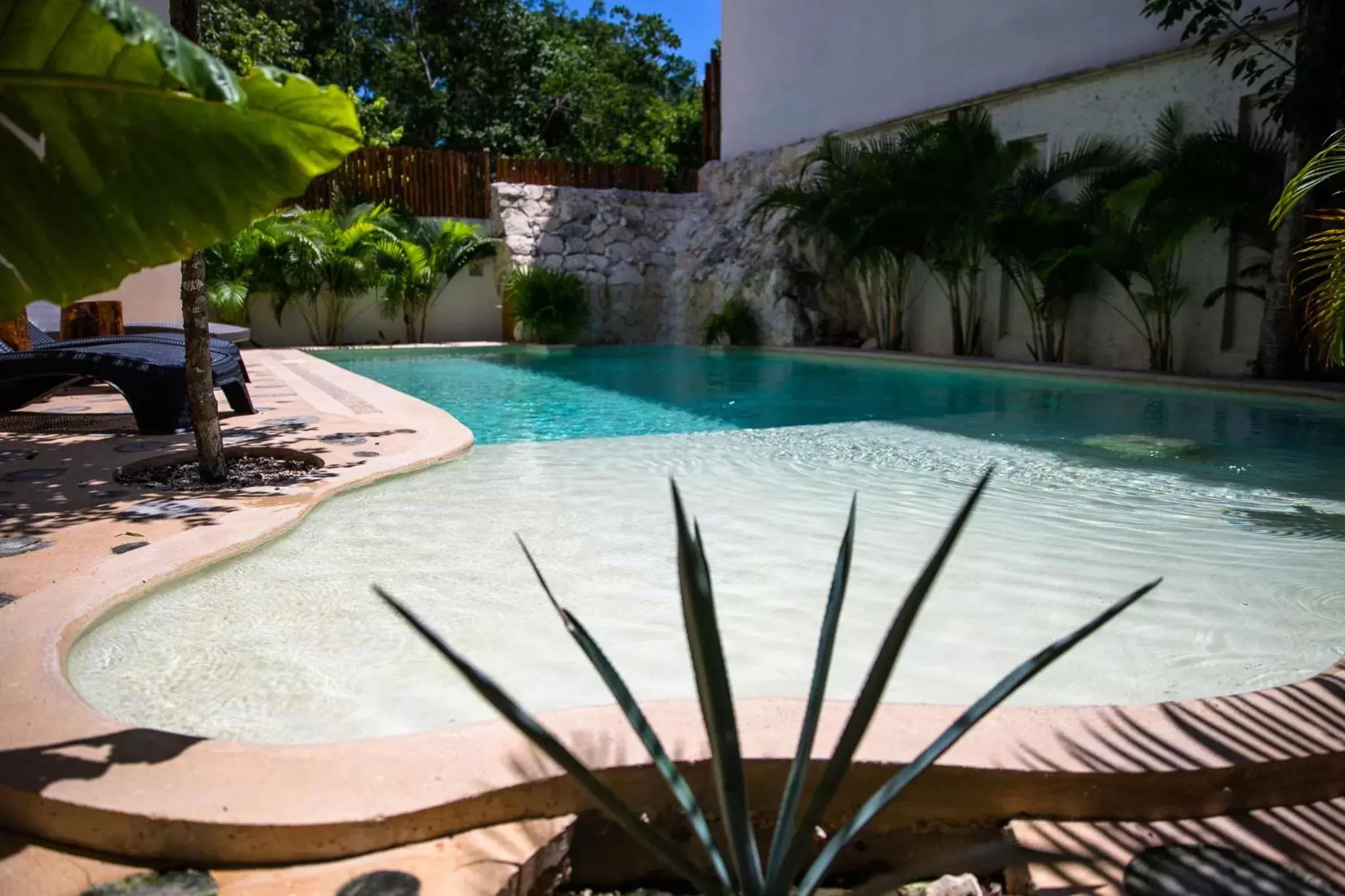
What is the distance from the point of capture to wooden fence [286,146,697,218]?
1608cm

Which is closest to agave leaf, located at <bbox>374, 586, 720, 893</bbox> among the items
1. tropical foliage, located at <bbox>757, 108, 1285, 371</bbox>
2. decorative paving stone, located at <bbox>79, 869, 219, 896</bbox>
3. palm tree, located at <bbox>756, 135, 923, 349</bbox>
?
decorative paving stone, located at <bbox>79, 869, 219, 896</bbox>

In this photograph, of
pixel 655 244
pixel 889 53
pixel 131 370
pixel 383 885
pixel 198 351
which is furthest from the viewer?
pixel 655 244

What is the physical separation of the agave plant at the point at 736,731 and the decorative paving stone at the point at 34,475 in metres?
4.31

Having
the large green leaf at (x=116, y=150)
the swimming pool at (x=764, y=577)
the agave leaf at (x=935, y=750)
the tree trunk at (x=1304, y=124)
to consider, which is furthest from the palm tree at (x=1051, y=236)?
the agave leaf at (x=935, y=750)

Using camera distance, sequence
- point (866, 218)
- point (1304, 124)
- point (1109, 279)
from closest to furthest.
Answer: point (1304, 124)
point (1109, 279)
point (866, 218)

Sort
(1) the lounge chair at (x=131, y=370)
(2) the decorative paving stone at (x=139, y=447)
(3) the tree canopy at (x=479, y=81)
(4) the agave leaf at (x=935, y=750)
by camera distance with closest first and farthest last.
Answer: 1. (4) the agave leaf at (x=935, y=750)
2. (2) the decorative paving stone at (x=139, y=447)
3. (1) the lounge chair at (x=131, y=370)
4. (3) the tree canopy at (x=479, y=81)

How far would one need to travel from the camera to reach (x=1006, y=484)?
15.3ft

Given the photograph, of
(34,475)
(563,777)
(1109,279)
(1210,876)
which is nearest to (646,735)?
(563,777)

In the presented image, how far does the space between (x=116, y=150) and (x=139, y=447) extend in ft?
12.9

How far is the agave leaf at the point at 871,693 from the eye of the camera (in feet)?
2.93

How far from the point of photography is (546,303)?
1587cm

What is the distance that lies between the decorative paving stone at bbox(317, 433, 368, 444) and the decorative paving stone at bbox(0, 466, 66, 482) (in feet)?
4.36

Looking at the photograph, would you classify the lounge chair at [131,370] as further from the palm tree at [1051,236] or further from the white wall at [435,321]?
the white wall at [435,321]

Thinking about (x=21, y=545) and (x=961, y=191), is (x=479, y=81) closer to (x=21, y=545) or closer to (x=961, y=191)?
(x=961, y=191)
